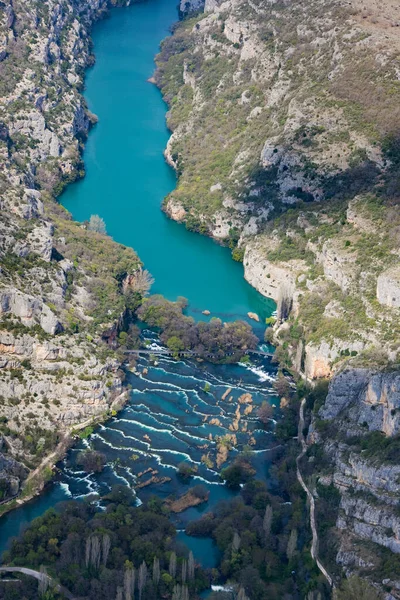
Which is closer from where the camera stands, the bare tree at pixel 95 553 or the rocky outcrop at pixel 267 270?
the bare tree at pixel 95 553

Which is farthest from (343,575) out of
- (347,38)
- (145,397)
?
(347,38)

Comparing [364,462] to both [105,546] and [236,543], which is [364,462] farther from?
[105,546]

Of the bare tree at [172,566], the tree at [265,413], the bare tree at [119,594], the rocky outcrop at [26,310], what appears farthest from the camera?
the rocky outcrop at [26,310]

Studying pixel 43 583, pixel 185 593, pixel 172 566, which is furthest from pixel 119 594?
pixel 172 566

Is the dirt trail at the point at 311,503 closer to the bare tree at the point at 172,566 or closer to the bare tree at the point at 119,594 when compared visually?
the bare tree at the point at 172,566

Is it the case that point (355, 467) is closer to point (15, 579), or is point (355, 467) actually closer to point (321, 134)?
point (15, 579)

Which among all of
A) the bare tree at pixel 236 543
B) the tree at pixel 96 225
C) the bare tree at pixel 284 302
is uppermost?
the tree at pixel 96 225

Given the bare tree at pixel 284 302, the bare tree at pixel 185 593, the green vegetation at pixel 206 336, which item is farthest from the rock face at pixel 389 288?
the bare tree at pixel 185 593
